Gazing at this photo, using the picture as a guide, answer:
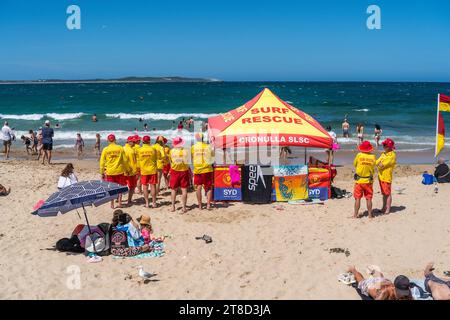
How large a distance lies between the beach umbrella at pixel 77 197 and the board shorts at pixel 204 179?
2409 mm

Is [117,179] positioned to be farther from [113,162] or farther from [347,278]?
[347,278]

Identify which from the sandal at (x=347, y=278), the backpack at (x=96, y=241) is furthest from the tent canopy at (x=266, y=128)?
the sandal at (x=347, y=278)

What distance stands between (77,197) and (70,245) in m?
1.08

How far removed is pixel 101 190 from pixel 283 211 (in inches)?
161

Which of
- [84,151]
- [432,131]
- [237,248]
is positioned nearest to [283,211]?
[237,248]

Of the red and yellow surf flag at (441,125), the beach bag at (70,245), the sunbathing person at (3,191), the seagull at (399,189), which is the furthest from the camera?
the seagull at (399,189)

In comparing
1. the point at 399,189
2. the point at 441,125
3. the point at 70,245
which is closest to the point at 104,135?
the point at 399,189

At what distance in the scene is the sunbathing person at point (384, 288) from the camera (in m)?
5.57

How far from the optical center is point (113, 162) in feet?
31.0

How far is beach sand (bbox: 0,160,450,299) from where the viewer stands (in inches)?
249

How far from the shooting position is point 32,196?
36.8 feet

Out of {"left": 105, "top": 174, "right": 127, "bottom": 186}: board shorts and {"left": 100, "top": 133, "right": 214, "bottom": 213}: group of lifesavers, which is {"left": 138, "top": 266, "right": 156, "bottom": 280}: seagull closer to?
{"left": 100, "top": 133, "right": 214, "bottom": 213}: group of lifesavers

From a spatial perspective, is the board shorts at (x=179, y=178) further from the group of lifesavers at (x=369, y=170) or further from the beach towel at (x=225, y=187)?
the group of lifesavers at (x=369, y=170)
